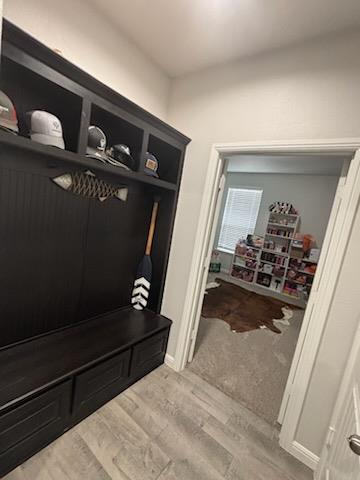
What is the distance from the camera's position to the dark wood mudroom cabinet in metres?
1.23

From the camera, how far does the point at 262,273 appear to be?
205 inches

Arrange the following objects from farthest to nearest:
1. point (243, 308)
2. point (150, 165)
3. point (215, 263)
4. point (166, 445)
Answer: point (215, 263), point (243, 308), point (150, 165), point (166, 445)

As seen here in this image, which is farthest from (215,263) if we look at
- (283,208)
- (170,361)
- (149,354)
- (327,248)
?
(327,248)

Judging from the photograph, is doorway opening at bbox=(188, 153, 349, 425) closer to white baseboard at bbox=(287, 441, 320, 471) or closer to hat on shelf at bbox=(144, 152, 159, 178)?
white baseboard at bbox=(287, 441, 320, 471)

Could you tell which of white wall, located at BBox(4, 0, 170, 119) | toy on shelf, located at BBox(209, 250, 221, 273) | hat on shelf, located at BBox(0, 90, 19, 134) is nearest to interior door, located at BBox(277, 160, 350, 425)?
white wall, located at BBox(4, 0, 170, 119)

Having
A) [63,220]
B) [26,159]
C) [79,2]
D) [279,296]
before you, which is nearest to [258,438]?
[63,220]

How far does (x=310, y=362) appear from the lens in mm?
→ 1492

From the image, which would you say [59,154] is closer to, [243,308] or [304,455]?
[304,455]

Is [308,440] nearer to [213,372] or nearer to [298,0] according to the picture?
[213,372]

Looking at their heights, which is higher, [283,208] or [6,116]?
[283,208]

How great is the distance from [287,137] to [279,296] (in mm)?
3887

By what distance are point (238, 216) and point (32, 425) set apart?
17.4ft

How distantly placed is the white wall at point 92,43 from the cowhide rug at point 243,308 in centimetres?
274

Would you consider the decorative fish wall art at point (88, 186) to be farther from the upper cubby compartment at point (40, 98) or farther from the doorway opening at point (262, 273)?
the doorway opening at point (262, 273)
